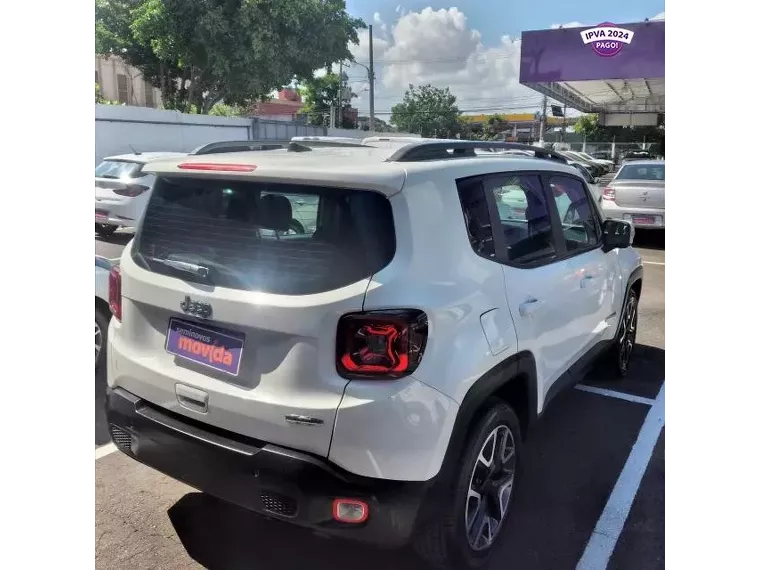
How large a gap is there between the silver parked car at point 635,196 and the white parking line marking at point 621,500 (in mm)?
8122

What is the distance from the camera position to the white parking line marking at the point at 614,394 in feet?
14.9

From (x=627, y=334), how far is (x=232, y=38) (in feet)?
67.0

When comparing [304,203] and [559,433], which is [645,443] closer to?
[559,433]

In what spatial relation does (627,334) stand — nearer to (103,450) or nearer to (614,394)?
(614,394)

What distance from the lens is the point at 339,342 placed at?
2074 millimetres

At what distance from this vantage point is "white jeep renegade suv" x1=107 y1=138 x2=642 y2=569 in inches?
81.8

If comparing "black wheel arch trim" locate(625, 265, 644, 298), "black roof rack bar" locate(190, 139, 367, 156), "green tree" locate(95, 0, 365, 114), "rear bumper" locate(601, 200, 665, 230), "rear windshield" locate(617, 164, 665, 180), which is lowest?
"black wheel arch trim" locate(625, 265, 644, 298)

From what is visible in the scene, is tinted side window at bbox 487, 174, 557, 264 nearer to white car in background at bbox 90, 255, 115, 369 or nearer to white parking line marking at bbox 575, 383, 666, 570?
white parking line marking at bbox 575, 383, 666, 570

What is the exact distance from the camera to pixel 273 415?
84.4 inches

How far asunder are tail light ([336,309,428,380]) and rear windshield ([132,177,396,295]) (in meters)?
0.15

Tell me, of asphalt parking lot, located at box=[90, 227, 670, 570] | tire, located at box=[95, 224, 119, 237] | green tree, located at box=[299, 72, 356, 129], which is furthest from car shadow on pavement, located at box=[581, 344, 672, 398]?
green tree, located at box=[299, 72, 356, 129]

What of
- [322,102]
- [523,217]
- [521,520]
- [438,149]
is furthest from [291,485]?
[322,102]
